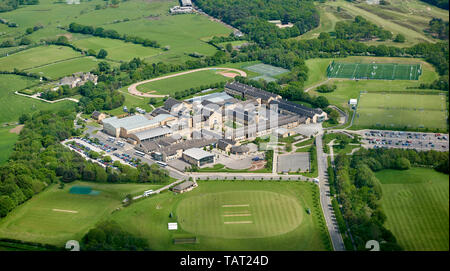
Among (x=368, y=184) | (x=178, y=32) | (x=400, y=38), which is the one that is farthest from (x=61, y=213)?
(x=178, y=32)

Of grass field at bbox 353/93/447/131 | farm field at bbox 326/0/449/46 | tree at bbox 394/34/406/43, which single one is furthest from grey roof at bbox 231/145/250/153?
tree at bbox 394/34/406/43

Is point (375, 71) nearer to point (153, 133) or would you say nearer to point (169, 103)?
point (169, 103)

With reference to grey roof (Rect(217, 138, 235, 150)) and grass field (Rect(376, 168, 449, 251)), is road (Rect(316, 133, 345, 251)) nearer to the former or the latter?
grass field (Rect(376, 168, 449, 251))

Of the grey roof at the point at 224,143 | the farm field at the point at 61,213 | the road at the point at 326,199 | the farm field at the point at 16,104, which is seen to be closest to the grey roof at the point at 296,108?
the road at the point at 326,199

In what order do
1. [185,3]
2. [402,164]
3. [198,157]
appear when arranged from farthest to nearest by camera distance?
[185,3]
[198,157]
[402,164]

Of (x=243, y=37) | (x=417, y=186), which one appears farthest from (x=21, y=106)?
(x=417, y=186)

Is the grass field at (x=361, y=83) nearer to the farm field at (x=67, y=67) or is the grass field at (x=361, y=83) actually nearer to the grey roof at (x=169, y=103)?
the grey roof at (x=169, y=103)
